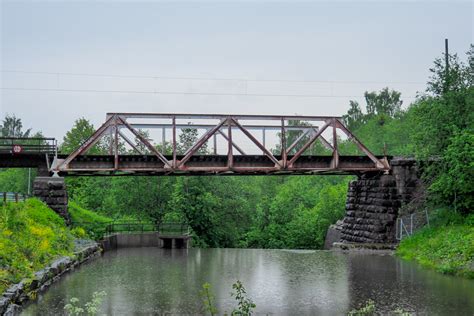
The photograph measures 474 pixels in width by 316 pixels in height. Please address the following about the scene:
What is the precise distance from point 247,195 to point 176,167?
2824cm

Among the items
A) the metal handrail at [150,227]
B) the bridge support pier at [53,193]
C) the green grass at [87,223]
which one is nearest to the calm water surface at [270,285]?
the bridge support pier at [53,193]

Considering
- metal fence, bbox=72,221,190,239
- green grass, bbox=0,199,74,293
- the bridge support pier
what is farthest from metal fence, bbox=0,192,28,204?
metal fence, bbox=72,221,190,239

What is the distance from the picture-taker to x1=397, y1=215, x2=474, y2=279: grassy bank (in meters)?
26.8

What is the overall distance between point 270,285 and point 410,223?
1665 cm

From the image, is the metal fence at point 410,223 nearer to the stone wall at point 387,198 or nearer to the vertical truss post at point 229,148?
the stone wall at point 387,198

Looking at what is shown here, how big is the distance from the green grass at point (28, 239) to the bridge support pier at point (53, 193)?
1.10 metres

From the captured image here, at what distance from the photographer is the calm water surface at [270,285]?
1866 cm

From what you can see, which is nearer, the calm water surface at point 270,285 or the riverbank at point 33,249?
the calm water surface at point 270,285

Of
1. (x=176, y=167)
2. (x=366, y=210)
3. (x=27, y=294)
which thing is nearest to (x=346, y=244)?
(x=366, y=210)

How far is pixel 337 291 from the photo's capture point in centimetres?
2186

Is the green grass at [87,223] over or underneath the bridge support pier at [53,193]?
underneath

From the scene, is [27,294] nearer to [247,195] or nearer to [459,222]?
[459,222]

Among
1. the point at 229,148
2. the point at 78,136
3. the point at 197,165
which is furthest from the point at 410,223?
the point at 78,136

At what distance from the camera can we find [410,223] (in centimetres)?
3762
